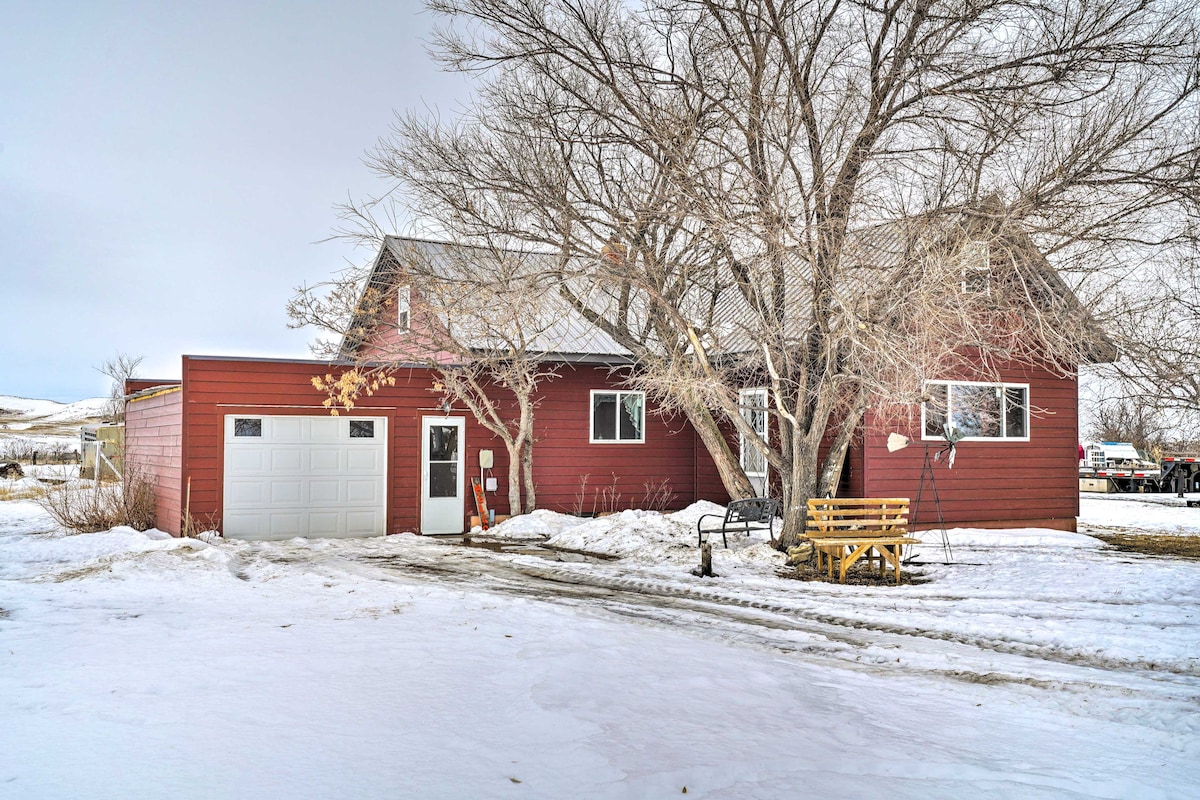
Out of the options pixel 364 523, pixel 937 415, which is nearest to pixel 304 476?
pixel 364 523

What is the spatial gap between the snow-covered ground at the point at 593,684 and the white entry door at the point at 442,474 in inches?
215

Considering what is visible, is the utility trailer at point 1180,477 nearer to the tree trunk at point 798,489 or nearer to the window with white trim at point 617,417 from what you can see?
the window with white trim at point 617,417

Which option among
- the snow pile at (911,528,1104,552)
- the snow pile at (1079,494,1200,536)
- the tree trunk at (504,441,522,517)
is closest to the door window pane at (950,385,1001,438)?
the snow pile at (911,528,1104,552)

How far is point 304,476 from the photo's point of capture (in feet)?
49.4

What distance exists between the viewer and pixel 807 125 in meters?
10.7

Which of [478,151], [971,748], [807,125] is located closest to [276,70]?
[478,151]

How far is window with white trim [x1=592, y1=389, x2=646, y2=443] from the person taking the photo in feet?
57.7

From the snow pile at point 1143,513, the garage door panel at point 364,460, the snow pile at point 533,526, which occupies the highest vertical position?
the garage door panel at point 364,460

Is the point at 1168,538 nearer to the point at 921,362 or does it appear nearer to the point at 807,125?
the point at 921,362

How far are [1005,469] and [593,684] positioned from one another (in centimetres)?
1239

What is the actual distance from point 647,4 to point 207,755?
31.4 feet

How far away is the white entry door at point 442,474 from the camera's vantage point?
1600 centimetres

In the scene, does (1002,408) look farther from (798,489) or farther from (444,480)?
(444,480)

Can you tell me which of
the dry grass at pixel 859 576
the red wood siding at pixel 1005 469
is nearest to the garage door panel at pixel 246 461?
the dry grass at pixel 859 576
